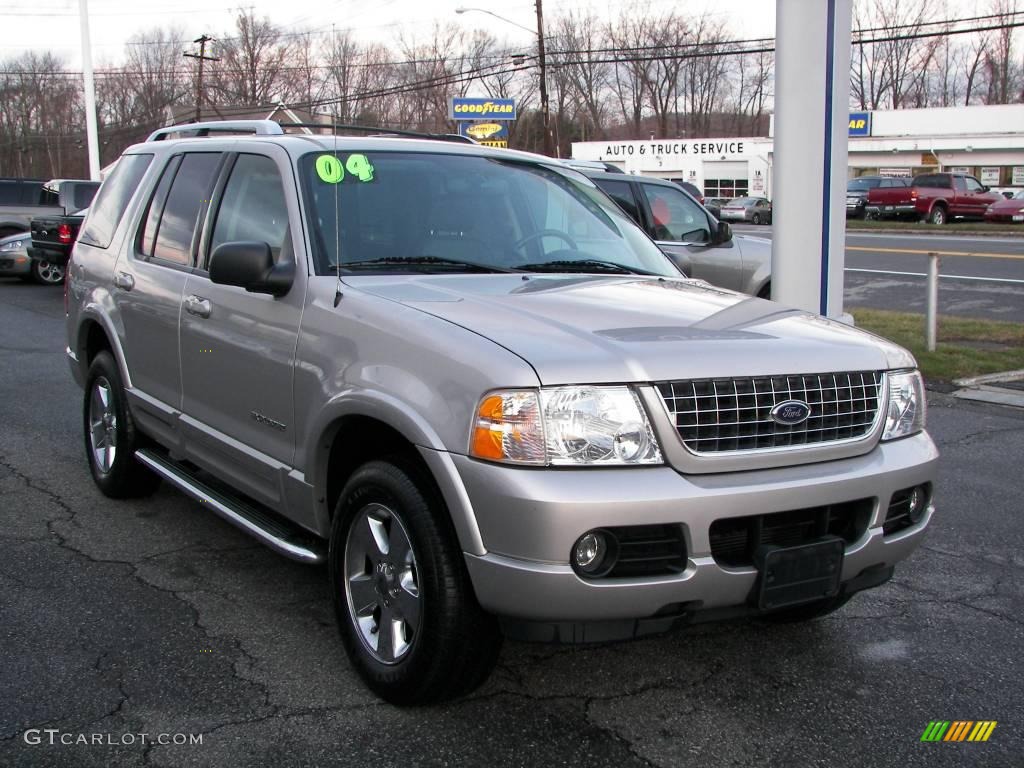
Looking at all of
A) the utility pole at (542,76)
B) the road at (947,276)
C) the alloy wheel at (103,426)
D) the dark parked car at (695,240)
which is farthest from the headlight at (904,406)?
the utility pole at (542,76)

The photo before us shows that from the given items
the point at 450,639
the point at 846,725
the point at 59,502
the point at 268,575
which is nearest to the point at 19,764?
the point at 450,639

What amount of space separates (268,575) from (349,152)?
1862mm

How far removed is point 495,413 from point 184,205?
2663 millimetres

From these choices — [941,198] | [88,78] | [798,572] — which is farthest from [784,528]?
[941,198]

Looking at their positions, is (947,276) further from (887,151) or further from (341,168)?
(887,151)

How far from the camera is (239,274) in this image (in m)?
3.65

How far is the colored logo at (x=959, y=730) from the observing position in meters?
3.16

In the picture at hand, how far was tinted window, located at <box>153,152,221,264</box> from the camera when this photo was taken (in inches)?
184

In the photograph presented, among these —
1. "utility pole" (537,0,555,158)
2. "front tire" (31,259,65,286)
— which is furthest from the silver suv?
"utility pole" (537,0,555,158)

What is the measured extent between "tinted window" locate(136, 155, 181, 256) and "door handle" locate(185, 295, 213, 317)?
0.72 m

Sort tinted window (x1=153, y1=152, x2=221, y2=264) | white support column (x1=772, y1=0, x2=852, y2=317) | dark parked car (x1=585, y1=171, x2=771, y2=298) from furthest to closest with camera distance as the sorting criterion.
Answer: dark parked car (x1=585, y1=171, x2=771, y2=298) < white support column (x1=772, y1=0, x2=852, y2=317) < tinted window (x1=153, y1=152, x2=221, y2=264)

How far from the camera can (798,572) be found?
301cm

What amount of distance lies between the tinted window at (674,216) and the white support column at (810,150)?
3.56 metres

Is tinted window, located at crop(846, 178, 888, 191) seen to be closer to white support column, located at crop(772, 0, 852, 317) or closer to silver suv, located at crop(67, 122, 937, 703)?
white support column, located at crop(772, 0, 852, 317)
